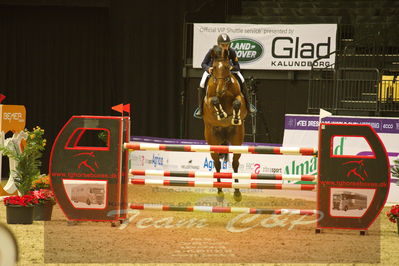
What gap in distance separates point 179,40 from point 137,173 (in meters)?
8.21

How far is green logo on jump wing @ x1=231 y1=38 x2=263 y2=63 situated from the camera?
15508 millimetres

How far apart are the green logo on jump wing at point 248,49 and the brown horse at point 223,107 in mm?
4833

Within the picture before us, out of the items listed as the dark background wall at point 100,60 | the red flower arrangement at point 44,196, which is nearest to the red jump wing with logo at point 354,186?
the red flower arrangement at point 44,196

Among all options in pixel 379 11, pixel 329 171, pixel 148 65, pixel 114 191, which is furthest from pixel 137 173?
pixel 379 11

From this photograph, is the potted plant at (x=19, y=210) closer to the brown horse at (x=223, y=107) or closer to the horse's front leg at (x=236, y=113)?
the brown horse at (x=223, y=107)

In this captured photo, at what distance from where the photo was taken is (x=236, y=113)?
10.5m

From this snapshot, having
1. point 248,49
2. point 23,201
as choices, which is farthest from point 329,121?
point 23,201

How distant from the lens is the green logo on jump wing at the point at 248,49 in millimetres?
15508

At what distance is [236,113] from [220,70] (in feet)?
2.35

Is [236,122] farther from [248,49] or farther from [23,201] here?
[248,49]

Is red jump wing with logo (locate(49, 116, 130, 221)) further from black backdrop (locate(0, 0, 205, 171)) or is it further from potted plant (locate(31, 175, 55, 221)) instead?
black backdrop (locate(0, 0, 205, 171))

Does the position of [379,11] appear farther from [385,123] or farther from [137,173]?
[137,173]

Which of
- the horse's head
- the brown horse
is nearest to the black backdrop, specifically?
the brown horse

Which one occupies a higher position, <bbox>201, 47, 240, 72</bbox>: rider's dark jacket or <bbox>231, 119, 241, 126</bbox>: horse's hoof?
<bbox>201, 47, 240, 72</bbox>: rider's dark jacket
